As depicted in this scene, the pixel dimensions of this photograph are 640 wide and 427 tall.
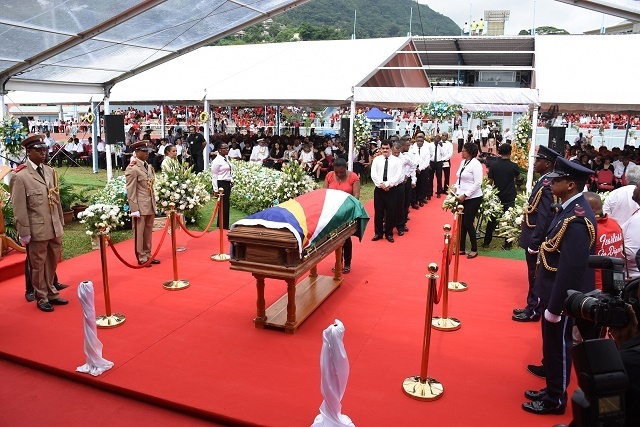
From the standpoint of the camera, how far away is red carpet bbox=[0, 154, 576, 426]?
375 cm

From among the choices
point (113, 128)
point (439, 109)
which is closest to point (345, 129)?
point (439, 109)

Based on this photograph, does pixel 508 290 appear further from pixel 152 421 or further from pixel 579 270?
pixel 152 421

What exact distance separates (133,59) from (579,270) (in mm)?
11031

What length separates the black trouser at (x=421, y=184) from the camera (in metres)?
12.3

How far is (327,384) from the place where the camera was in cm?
322

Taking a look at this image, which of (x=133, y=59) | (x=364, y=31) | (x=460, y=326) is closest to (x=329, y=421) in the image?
(x=460, y=326)

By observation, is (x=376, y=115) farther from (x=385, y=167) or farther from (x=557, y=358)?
(x=557, y=358)

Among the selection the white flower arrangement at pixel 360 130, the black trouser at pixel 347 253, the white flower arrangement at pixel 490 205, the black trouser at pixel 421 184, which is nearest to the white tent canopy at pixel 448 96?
the white flower arrangement at pixel 360 130

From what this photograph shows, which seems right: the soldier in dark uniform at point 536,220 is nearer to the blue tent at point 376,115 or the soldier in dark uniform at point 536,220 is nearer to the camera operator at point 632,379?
the camera operator at point 632,379

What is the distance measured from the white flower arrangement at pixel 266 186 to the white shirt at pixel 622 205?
5.81 meters

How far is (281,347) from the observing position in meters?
4.73

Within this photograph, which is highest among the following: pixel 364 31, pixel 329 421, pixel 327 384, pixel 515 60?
pixel 364 31

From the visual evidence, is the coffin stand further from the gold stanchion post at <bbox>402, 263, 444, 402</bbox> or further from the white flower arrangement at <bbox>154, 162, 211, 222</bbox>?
the white flower arrangement at <bbox>154, 162, 211, 222</bbox>

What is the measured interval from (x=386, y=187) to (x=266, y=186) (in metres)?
3.15
